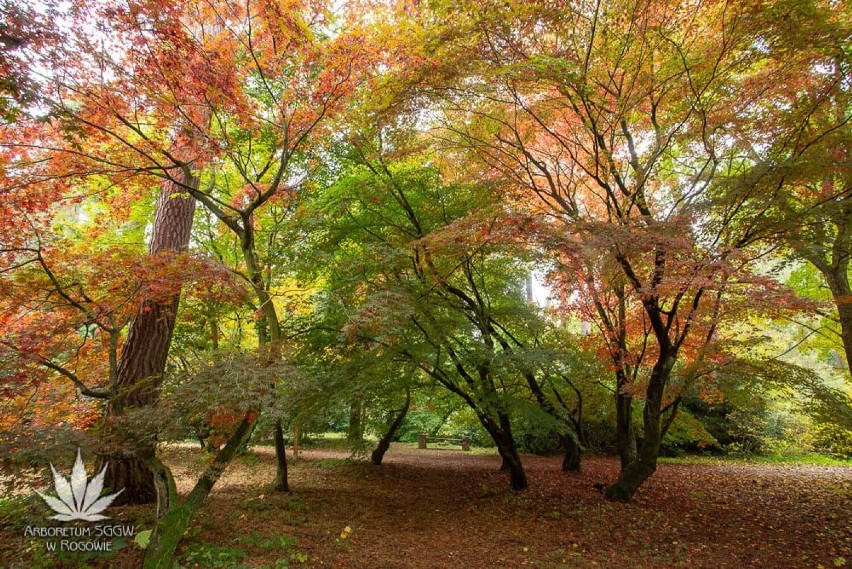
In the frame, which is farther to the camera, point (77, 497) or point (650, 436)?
point (650, 436)

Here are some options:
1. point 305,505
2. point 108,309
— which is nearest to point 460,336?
point 305,505

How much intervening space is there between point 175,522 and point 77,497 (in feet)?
4.57

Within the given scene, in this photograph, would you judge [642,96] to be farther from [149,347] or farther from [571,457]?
[571,457]

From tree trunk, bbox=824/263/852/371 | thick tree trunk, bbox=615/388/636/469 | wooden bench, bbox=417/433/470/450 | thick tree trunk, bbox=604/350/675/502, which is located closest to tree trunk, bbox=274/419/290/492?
thick tree trunk, bbox=604/350/675/502

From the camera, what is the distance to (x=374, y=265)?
5.79m

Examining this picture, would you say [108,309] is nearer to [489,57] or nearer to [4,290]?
[4,290]

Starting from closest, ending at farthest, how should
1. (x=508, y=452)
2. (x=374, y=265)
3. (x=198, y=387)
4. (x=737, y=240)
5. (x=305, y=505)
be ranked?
(x=198, y=387), (x=737, y=240), (x=374, y=265), (x=305, y=505), (x=508, y=452)

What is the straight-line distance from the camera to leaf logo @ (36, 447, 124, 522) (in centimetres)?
366

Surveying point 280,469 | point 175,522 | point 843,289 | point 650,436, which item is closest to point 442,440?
point 280,469

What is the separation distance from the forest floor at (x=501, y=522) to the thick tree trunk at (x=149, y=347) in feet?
1.97

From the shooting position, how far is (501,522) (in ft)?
19.0

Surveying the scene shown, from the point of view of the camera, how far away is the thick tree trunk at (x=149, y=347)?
17.5 feet

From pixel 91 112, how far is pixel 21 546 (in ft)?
14.1

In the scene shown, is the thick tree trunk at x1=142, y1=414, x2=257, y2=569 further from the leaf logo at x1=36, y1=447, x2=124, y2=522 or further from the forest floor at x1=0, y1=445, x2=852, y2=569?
the leaf logo at x1=36, y1=447, x2=124, y2=522
